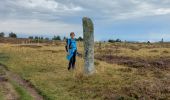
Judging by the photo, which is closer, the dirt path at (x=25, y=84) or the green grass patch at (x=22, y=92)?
the green grass patch at (x=22, y=92)

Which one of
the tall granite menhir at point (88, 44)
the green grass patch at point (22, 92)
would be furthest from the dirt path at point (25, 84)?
the tall granite menhir at point (88, 44)

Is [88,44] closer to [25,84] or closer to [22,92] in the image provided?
[25,84]

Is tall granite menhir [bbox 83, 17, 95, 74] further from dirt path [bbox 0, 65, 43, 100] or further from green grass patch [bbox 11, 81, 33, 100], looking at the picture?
green grass patch [bbox 11, 81, 33, 100]

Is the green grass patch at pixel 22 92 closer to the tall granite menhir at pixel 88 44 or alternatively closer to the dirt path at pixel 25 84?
the dirt path at pixel 25 84

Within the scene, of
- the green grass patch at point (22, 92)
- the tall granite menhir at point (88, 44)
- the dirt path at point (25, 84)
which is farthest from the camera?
the tall granite menhir at point (88, 44)

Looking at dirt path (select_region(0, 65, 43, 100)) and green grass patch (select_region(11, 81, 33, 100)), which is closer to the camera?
green grass patch (select_region(11, 81, 33, 100))

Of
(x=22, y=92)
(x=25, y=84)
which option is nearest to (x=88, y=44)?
(x=25, y=84)

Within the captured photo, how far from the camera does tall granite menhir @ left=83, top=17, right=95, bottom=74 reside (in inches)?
801

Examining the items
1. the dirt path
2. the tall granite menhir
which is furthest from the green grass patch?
the tall granite menhir

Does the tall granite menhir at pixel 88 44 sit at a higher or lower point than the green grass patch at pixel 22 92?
higher

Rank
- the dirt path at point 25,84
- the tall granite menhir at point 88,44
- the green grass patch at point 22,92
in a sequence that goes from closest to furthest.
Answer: the green grass patch at point 22,92 < the dirt path at point 25,84 < the tall granite menhir at point 88,44

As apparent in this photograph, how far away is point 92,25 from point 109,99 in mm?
7157

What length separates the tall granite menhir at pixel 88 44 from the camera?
20344 mm

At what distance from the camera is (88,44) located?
20359mm
